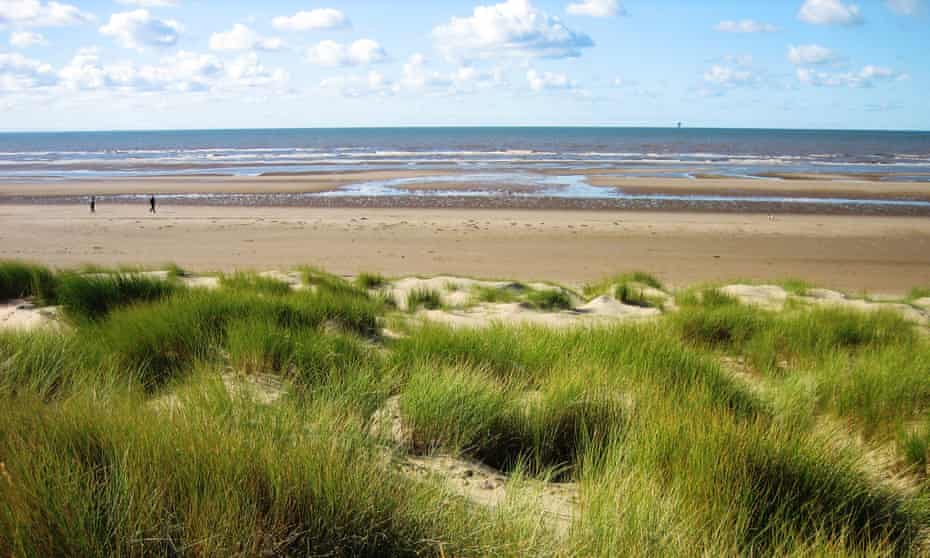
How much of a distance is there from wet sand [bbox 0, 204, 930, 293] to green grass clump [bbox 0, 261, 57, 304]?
598 cm

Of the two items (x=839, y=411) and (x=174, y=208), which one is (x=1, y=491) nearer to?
(x=839, y=411)

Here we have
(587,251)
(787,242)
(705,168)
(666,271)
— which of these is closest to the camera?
(666,271)

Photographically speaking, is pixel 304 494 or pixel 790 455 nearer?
pixel 304 494

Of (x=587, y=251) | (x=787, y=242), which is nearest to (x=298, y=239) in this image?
(x=587, y=251)

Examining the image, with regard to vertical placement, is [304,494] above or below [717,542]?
above

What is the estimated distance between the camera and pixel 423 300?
9.62m

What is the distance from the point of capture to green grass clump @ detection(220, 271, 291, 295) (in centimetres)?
839

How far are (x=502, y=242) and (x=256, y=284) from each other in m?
10.5

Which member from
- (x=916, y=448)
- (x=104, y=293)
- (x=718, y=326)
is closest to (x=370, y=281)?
(x=104, y=293)

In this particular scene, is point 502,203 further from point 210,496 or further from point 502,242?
point 210,496

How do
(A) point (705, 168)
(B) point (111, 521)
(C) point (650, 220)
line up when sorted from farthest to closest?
(A) point (705, 168) < (C) point (650, 220) < (B) point (111, 521)

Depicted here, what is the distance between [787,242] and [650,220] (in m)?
4.76

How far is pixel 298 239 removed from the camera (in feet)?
62.2

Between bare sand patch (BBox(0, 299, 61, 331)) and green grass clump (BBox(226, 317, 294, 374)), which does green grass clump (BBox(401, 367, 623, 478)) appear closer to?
green grass clump (BBox(226, 317, 294, 374))
